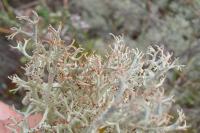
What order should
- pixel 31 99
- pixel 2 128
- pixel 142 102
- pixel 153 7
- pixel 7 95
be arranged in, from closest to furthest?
pixel 142 102 < pixel 31 99 < pixel 2 128 < pixel 7 95 < pixel 153 7

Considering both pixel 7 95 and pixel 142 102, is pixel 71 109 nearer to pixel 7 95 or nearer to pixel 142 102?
pixel 142 102

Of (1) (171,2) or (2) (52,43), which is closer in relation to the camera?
(2) (52,43)

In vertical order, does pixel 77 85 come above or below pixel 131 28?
below

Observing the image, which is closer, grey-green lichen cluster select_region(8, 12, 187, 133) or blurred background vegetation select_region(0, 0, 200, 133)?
grey-green lichen cluster select_region(8, 12, 187, 133)

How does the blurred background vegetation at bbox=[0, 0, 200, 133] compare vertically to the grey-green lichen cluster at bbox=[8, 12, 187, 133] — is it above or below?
above

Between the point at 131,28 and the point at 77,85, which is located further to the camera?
the point at 131,28

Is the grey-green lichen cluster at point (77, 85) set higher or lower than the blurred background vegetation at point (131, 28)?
lower

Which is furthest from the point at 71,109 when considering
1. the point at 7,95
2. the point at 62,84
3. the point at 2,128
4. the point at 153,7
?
the point at 153,7

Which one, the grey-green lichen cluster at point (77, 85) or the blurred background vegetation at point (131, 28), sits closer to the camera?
the grey-green lichen cluster at point (77, 85)
